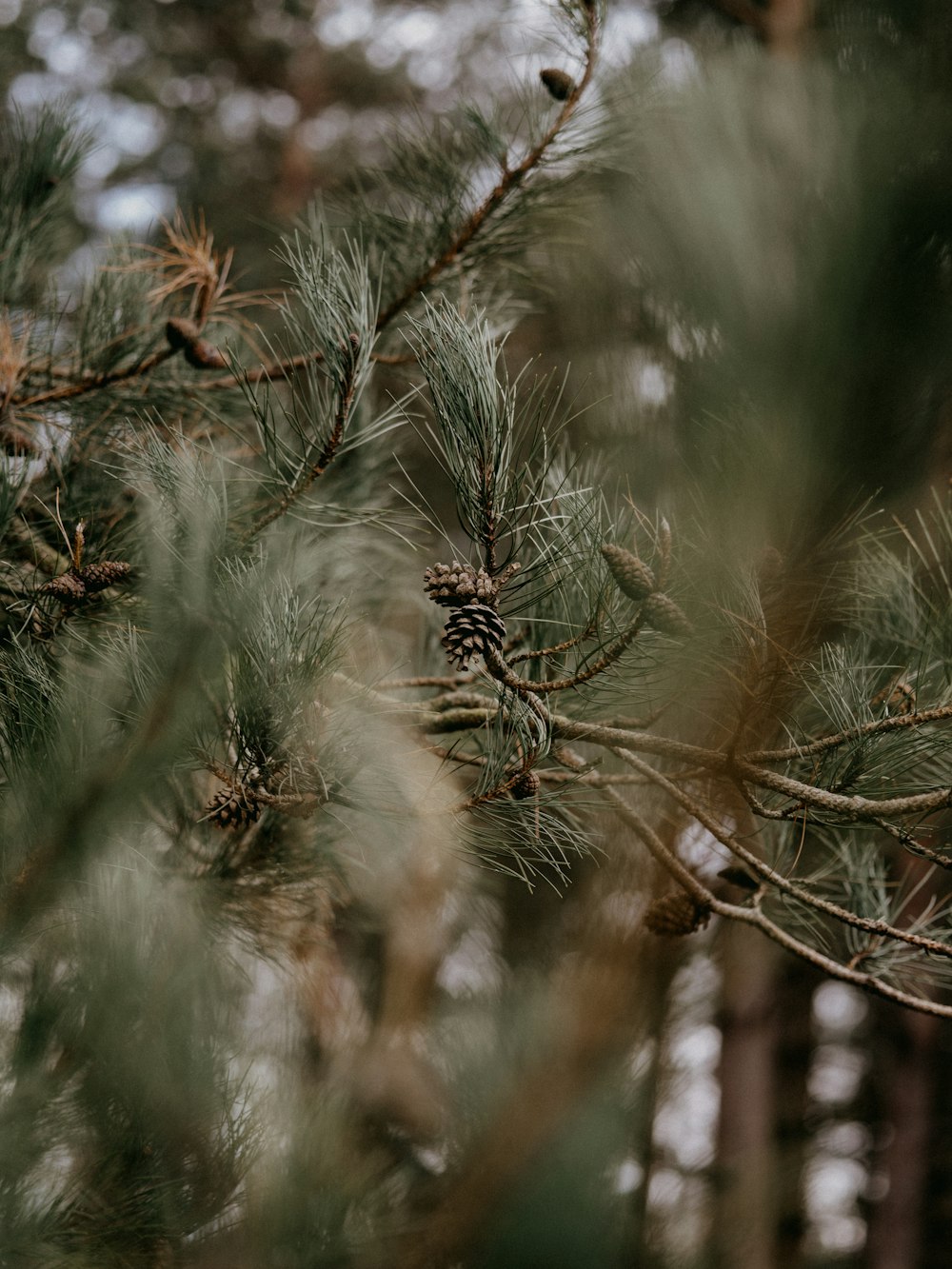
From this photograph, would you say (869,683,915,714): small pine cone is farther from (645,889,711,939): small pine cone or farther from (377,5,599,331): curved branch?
(377,5,599,331): curved branch

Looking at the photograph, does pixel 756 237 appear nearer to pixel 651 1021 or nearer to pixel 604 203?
pixel 604 203

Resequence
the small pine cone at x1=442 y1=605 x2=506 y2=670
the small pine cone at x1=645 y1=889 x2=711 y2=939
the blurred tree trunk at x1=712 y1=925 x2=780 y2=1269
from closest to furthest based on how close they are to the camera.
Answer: the small pine cone at x1=442 y1=605 x2=506 y2=670
the small pine cone at x1=645 y1=889 x2=711 y2=939
the blurred tree trunk at x1=712 y1=925 x2=780 y2=1269

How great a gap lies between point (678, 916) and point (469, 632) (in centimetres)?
35

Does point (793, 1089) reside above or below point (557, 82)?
below

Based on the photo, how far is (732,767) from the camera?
1.69ft

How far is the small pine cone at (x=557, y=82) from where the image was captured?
0.71 m

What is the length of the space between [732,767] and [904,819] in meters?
0.12

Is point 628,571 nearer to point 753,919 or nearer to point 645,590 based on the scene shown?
point 645,590

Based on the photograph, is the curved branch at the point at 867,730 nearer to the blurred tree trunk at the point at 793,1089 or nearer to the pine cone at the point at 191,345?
the pine cone at the point at 191,345

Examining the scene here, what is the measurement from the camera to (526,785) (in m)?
0.50

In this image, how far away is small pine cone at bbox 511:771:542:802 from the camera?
1.64 feet

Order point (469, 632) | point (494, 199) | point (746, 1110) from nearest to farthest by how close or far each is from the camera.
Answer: point (469, 632), point (494, 199), point (746, 1110)

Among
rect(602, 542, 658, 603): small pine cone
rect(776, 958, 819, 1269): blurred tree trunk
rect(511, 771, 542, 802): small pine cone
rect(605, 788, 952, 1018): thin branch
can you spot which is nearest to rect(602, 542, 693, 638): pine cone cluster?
rect(602, 542, 658, 603): small pine cone

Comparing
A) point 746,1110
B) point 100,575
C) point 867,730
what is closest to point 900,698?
point 867,730
